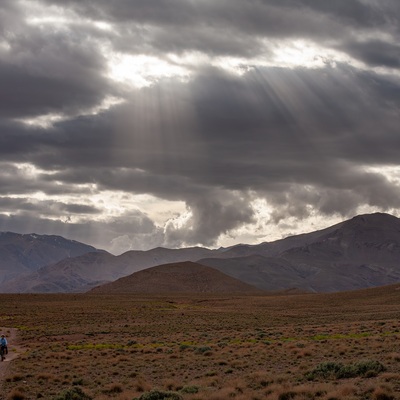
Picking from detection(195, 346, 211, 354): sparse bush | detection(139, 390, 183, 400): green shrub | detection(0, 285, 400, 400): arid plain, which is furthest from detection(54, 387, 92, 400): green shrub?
detection(195, 346, 211, 354): sparse bush

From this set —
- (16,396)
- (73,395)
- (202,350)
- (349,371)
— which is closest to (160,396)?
(73,395)

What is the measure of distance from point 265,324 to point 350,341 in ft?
108

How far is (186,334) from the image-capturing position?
205 ft

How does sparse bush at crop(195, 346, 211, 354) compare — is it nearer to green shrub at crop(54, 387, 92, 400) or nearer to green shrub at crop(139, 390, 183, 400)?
green shrub at crop(54, 387, 92, 400)

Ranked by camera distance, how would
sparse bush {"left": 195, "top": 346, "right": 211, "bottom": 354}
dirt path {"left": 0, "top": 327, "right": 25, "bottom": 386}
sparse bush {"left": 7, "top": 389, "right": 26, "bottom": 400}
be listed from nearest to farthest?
1. sparse bush {"left": 7, "top": 389, "right": 26, "bottom": 400}
2. dirt path {"left": 0, "top": 327, "right": 25, "bottom": 386}
3. sparse bush {"left": 195, "top": 346, "right": 211, "bottom": 354}

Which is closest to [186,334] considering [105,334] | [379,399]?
[105,334]

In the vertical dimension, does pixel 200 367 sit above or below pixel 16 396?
above

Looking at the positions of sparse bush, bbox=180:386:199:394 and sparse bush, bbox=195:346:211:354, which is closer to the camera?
sparse bush, bbox=180:386:199:394

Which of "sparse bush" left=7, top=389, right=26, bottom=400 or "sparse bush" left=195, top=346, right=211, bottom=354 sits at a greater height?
"sparse bush" left=195, top=346, right=211, bottom=354

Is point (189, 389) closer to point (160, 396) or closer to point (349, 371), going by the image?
point (160, 396)

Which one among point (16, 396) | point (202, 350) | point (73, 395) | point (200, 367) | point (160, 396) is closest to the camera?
point (160, 396)

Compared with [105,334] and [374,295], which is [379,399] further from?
[374,295]

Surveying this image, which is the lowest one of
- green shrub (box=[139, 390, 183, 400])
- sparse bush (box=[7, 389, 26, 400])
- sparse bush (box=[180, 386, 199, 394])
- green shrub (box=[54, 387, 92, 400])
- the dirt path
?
the dirt path

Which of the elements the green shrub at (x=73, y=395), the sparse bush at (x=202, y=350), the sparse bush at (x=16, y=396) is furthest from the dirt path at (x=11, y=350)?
the sparse bush at (x=202, y=350)
